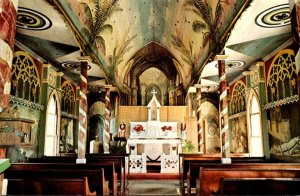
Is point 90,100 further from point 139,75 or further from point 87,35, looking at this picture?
point 87,35

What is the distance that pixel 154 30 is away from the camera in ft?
48.6

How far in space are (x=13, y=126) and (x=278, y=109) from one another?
8.26 meters

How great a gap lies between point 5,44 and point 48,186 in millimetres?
1835

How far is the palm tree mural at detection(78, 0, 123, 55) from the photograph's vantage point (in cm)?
835

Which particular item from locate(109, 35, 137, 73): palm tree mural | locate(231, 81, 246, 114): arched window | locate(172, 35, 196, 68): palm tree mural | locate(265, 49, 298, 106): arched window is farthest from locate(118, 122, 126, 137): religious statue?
locate(265, 49, 298, 106): arched window

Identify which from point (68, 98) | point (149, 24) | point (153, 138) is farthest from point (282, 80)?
point (68, 98)

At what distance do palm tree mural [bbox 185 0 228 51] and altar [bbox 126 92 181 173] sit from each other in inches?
204

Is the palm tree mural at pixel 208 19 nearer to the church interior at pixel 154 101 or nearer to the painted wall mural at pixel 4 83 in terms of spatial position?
the church interior at pixel 154 101

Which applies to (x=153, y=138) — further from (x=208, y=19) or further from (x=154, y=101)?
(x=208, y=19)

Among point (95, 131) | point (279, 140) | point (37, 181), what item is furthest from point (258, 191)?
point (95, 131)

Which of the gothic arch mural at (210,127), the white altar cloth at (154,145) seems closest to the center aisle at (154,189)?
the white altar cloth at (154,145)

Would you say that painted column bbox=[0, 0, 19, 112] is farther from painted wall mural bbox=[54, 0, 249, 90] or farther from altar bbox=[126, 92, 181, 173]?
altar bbox=[126, 92, 181, 173]

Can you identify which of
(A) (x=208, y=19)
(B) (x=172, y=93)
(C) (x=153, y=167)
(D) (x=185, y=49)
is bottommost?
(C) (x=153, y=167)

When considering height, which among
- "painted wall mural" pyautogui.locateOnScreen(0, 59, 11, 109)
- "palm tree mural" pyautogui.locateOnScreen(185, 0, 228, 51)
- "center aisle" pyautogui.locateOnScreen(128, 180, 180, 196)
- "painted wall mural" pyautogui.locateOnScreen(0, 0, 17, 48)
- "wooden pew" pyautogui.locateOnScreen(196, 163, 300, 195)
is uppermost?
"palm tree mural" pyautogui.locateOnScreen(185, 0, 228, 51)
